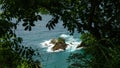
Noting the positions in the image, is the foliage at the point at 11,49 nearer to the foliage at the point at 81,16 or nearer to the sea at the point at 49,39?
the foliage at the point at 81,16

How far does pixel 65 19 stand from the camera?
191 inches

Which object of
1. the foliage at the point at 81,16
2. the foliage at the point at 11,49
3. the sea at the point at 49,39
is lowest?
the foliage at the point at 11,49

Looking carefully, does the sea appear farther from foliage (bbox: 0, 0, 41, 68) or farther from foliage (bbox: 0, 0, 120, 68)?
foliage (bbox: 0, 0, 41, 68)

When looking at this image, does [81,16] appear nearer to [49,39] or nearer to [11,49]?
[11,49]

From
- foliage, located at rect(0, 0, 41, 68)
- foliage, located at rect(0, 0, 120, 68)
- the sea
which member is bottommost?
foliage, located at rect(0, 0, 41, 68)

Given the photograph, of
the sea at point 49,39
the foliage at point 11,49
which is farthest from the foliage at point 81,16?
the sea at point 49,39

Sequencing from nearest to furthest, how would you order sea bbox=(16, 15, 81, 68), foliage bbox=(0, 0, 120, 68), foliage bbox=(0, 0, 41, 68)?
foliage bbox=(0, 0, 41, 68), foliage bbox=(0, 0, 120, 68), sea bbox=(16, 15, 81, 68)

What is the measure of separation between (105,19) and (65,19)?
0.89 m

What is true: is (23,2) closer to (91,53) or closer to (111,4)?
(91,53)

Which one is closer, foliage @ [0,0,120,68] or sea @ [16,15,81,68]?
foliage @ [0,0,120,68]

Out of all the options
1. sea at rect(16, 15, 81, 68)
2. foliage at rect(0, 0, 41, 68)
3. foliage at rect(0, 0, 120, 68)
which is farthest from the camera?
sea at rect(16, 15, 81, 68)

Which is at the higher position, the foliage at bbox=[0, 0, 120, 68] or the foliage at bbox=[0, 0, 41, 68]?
the foliage at bbox=[0, 0, 120, 68]

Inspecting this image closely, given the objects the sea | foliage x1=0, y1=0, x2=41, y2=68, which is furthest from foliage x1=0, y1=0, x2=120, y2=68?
the sea

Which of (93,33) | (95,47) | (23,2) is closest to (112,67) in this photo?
(95,47)
